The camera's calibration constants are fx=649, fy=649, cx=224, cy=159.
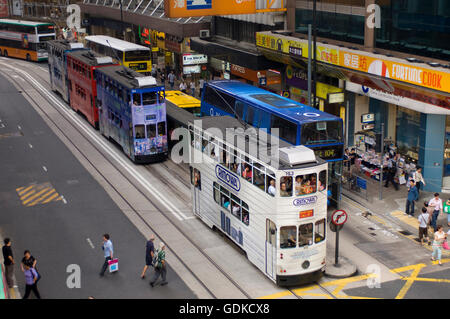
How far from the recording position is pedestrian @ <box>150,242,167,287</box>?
21.2 metres

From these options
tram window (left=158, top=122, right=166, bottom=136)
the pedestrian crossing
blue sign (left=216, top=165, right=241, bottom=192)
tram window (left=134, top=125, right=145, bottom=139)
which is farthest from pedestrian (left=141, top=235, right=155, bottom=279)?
tram window (left=158, top=122, right=166, bottom=136)

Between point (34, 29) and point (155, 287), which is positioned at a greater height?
point (34, 29)

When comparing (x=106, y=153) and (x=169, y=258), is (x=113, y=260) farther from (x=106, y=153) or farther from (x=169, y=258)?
(x=106, y=153)

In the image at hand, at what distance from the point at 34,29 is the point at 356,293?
199 feet

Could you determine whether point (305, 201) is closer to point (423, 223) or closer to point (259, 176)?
point (259, 176)

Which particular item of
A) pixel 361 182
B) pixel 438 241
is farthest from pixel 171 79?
pixel 438 241

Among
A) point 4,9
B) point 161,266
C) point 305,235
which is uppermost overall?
point 4,9

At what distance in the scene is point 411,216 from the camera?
27.7 metres

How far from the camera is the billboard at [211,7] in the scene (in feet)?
131

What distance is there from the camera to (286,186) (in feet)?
66.1

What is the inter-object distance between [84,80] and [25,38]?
34264mm

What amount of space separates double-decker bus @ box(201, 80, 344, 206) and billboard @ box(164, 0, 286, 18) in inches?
345

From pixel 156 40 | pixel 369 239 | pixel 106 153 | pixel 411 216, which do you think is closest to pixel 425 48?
Result: pixel 411 216

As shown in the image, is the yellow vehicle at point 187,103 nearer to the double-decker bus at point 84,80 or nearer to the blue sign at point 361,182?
the double-decker bus at point 84,80
